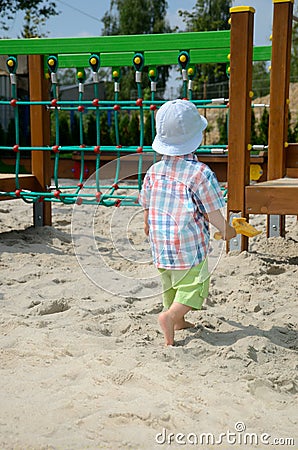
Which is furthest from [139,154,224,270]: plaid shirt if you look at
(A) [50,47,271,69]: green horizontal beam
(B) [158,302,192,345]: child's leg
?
(A) [50,47,271,69]: green horizontal beam

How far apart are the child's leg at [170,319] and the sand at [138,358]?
0.21 ft

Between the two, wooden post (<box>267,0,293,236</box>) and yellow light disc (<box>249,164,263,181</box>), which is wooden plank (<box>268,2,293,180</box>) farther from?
yellow light disc (<box>249,164,263,181</box>)

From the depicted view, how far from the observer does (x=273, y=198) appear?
154 inches

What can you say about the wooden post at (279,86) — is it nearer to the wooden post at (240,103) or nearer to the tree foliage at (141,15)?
the wooden post at (240,103)

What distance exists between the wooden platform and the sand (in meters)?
0.34

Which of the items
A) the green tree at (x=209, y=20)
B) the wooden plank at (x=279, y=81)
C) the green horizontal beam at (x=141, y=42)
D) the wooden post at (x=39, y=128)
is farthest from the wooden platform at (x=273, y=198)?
the green tree at (x=209, y=20)

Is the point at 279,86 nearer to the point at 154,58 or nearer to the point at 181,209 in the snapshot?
the point at 154,58

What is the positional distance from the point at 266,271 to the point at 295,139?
8.80 meters

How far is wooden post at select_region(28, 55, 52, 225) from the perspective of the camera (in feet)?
16.1

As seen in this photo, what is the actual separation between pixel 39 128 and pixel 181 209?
107 inches

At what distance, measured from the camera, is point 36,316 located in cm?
297

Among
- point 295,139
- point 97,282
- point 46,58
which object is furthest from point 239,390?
point 295,139

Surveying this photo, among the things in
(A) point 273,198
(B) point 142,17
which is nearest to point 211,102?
(A) point 273,198

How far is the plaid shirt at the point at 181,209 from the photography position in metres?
2.55
